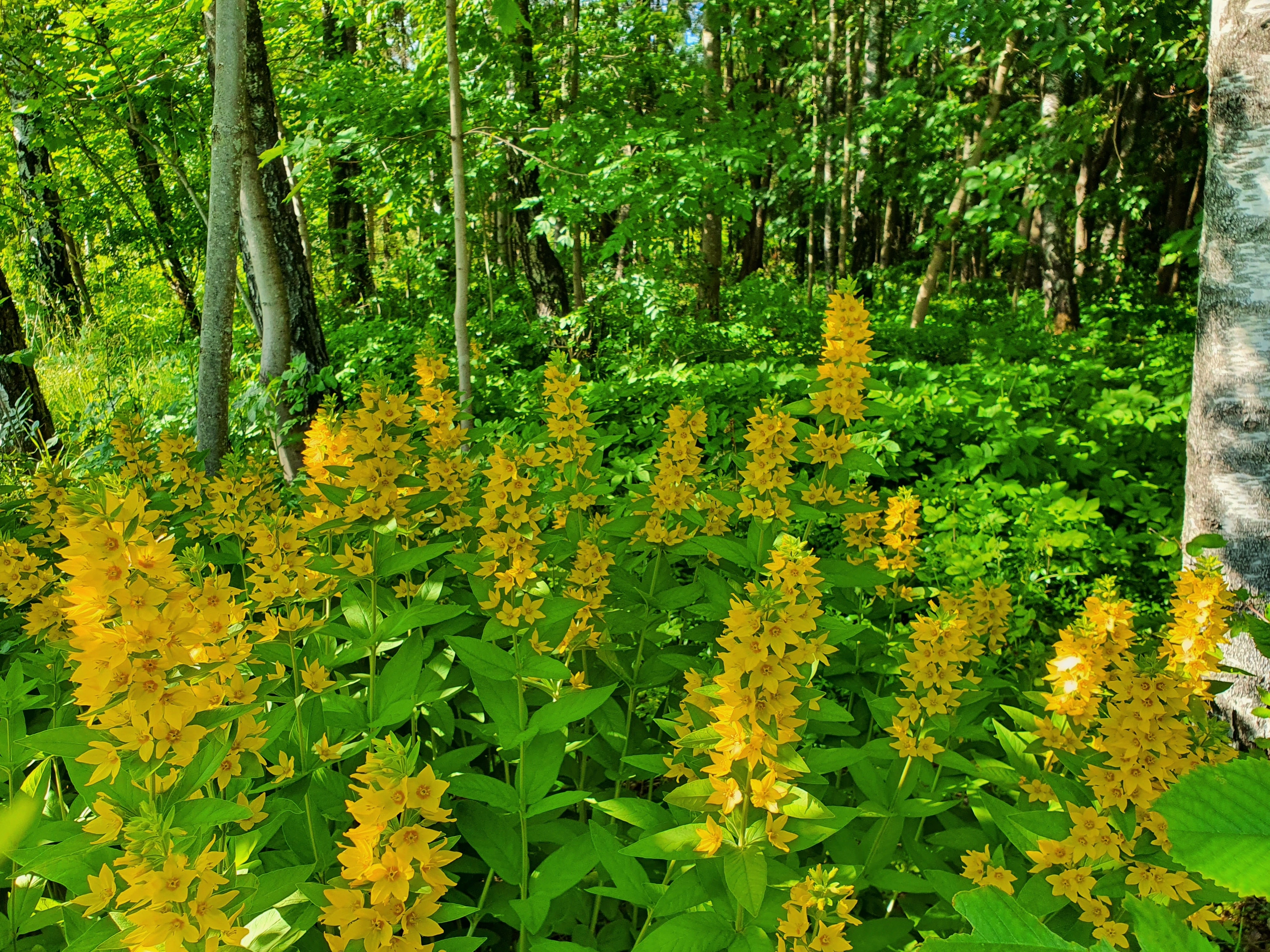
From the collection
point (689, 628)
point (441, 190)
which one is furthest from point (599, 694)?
point (441, 190)

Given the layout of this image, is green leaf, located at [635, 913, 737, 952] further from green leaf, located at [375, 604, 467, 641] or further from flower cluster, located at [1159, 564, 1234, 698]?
flower cluster, located at [1159, 564, 1234, 698]

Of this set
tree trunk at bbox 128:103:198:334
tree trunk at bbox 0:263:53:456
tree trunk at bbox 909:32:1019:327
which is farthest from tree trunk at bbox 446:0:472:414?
tree trunk at bbox 128:103:198:334

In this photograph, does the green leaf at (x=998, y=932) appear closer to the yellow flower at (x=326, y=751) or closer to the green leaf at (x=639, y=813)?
the green leaf at (x=639, y=813)

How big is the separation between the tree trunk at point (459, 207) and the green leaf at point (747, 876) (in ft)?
8.86

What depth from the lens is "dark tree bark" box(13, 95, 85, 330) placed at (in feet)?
32.3

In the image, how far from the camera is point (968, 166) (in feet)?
21.1

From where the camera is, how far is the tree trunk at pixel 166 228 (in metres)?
11.0

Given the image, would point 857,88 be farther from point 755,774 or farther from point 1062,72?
point 755,774

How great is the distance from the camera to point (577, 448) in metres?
2.43

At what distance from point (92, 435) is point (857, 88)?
1305 centimetres

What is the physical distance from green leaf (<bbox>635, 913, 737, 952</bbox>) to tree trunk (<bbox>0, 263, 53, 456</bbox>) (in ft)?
16.6

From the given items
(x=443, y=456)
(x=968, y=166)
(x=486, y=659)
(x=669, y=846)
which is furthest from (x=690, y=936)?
(x=968, y=166)

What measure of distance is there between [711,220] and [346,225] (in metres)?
6.40

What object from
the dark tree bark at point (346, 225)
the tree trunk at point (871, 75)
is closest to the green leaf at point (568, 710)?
the dark tree bark at point (346, 225)
